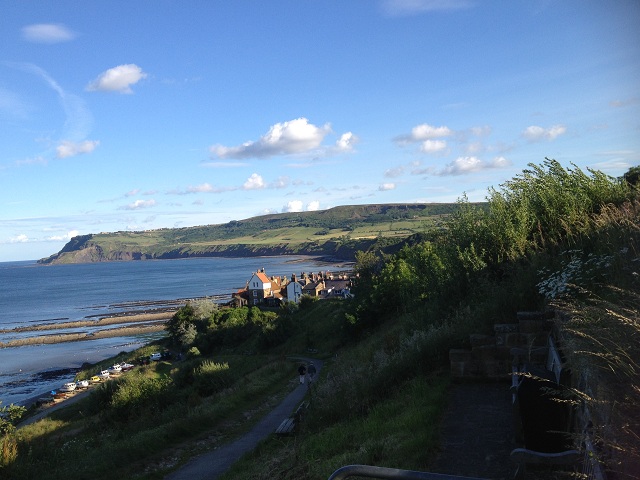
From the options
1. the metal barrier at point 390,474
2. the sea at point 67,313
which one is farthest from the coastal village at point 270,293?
the metal barrier at point 390,474

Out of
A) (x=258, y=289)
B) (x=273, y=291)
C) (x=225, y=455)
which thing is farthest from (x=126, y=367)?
(x=225, y=455)

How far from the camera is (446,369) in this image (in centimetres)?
912

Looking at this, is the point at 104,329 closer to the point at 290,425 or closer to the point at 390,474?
the point at 290,425

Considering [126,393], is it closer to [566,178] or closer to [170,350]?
[566,178]

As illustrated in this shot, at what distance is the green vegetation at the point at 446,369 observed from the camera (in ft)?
12.7

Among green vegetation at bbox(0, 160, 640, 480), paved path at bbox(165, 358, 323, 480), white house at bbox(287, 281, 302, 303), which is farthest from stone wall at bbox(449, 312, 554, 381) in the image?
white house at bbox(287, 281, 302, 303)

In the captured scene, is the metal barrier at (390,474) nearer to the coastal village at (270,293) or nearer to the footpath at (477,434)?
the footpath at (477,434)

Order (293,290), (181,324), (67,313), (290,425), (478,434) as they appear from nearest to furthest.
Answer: (478,434) → (290,425) → (181,324) → (293,290) → (67,313)

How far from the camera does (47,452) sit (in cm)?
1271

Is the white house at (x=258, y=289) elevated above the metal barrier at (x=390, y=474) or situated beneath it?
situated beneath

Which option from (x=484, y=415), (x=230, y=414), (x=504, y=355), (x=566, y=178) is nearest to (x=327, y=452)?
(x=484, y=415)

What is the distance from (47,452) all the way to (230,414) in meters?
5.70

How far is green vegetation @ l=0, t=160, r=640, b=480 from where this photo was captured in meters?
3.87

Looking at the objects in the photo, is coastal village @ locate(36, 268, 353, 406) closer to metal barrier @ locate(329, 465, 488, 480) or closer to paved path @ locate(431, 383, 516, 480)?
paved path @ locate(431, 383, 516, 480)
